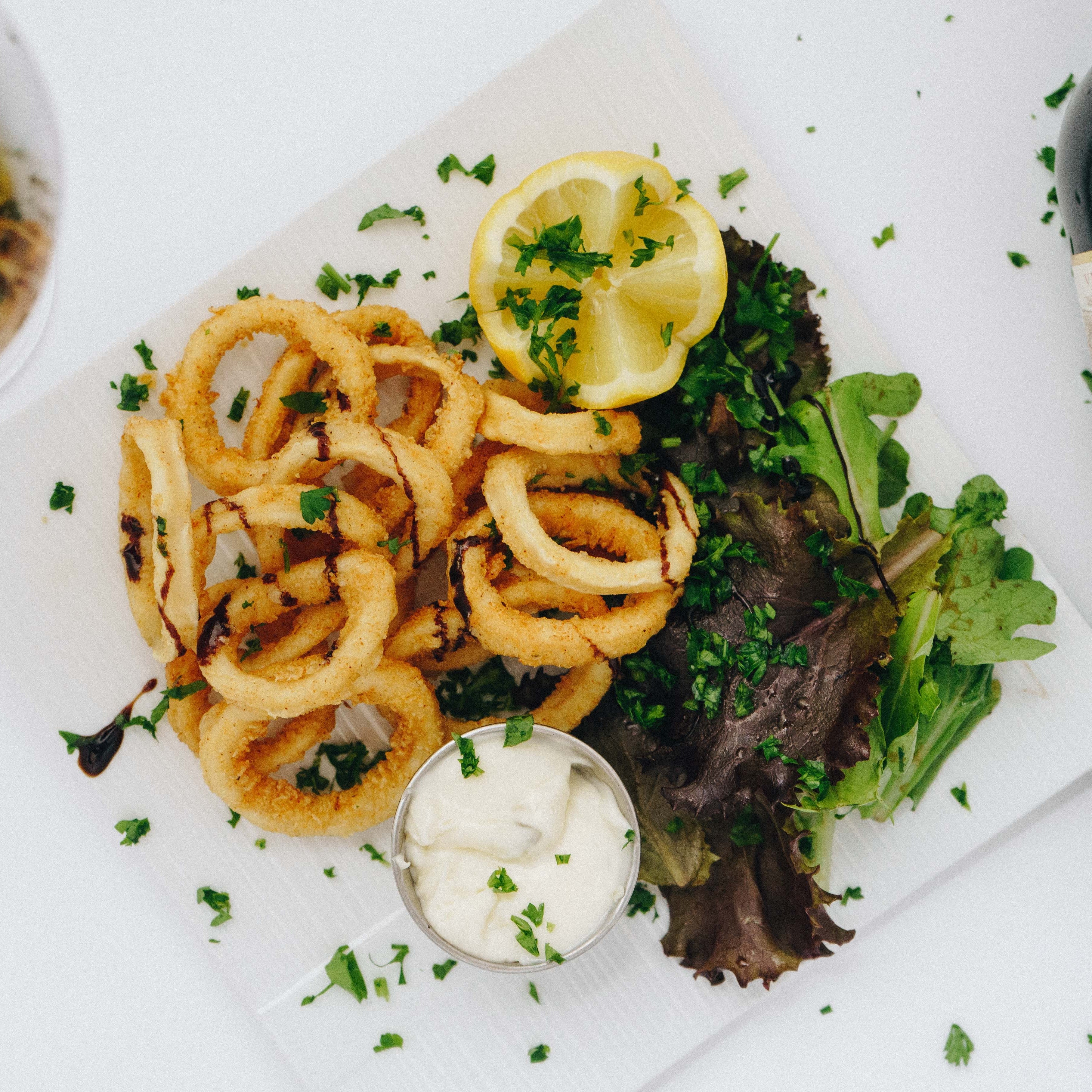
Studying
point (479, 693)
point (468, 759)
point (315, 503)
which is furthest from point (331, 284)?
point (468, 759)

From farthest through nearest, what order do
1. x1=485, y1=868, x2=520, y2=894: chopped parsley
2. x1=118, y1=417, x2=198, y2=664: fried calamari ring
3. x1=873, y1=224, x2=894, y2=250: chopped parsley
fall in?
x1=873, y1=224, x2=894, y2=250: chopped parsley
x1=118, y1=417, x2=198, y2=664: fried calamari ring
x1=485, y1=868, x2=520, y2=894: chopped parsley

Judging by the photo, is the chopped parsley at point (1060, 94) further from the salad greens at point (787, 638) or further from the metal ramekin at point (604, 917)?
the metal ramekin at point (604, 917)

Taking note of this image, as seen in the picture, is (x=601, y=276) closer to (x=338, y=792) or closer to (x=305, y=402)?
(x=305, y=402)

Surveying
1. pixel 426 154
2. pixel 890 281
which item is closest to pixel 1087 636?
pixel 890 281

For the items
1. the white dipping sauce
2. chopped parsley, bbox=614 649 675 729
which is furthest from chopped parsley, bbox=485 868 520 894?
chopped parsley, bbox=614 649 675 729

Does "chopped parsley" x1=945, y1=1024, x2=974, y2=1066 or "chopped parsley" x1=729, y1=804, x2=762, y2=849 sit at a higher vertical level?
"chopped parsley" x1=729, y1=804, x2=762, y2=849

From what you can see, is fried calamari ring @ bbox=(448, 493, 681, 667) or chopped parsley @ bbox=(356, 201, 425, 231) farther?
chopped parsley @ bbox=(356, 201, 425, 231)

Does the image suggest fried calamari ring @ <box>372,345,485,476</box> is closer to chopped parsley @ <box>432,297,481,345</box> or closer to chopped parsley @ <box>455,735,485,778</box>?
chopped parsley @ <box>432,297,481,345</box>
